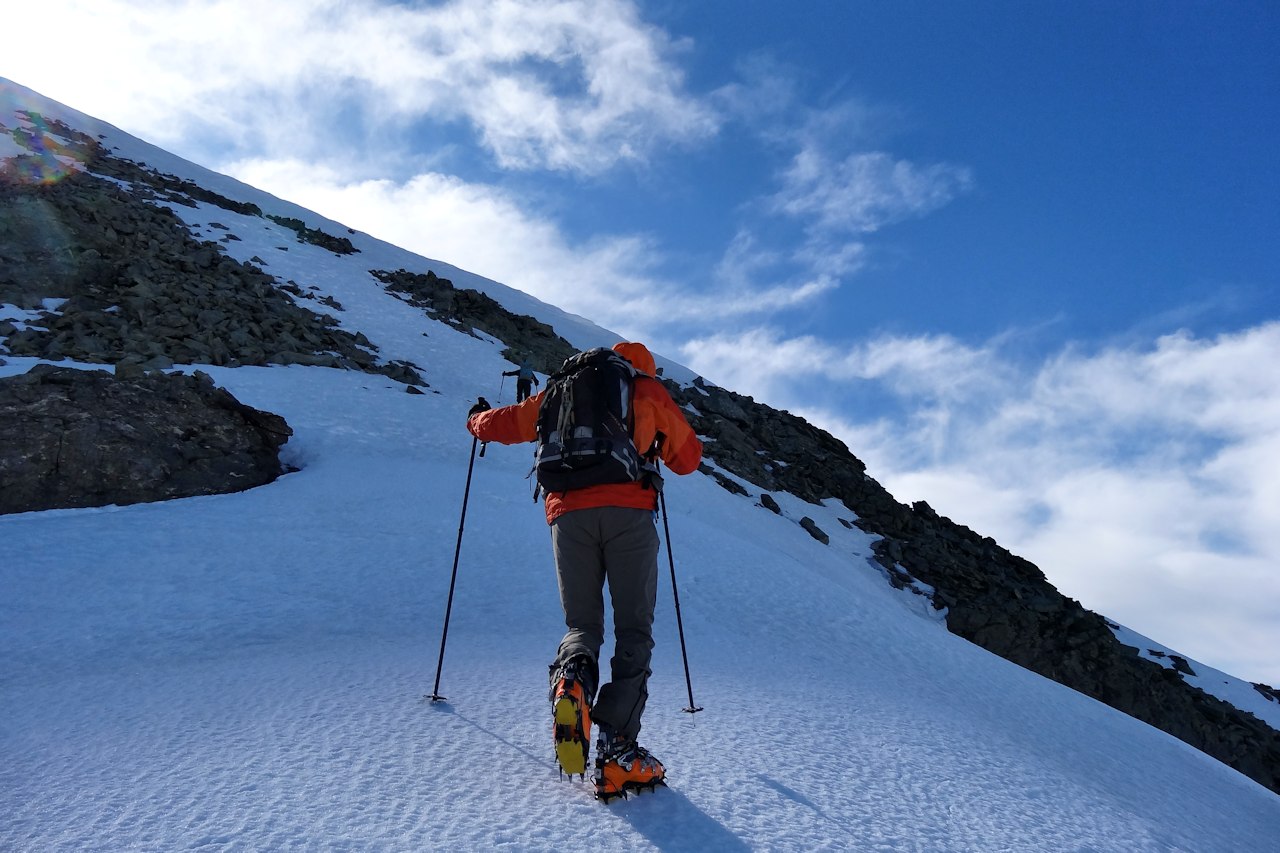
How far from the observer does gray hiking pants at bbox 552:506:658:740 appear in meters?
3.24

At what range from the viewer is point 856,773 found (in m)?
3.65

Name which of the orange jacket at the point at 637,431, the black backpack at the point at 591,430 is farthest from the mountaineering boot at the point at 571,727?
the black backpack at the point at 591,430

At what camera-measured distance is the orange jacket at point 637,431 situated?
11.1ft

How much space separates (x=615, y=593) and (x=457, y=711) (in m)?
1.24

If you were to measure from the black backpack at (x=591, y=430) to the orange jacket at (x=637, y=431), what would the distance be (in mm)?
58

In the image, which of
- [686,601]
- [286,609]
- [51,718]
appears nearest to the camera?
[51,718]

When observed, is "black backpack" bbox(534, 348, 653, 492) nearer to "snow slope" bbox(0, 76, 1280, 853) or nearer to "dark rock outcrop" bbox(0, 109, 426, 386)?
"snow slope" bbox(0, 76, 1280, 853)

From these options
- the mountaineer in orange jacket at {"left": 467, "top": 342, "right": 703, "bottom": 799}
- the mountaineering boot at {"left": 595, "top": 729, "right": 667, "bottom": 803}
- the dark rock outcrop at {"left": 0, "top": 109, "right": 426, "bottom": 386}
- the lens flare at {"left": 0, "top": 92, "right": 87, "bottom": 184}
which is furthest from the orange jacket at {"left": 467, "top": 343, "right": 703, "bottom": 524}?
the lens flare at {"left": 0, "top": 92, "right": 87, "bottom": 184}

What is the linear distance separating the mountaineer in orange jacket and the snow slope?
20 centimetres

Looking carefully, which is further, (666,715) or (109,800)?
(666,715)

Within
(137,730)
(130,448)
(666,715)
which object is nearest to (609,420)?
(666,715)

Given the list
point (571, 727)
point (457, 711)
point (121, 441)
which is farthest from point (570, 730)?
point (121, 441)

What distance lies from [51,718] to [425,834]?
2.32 meters

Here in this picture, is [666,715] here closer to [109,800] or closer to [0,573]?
[109,800]
